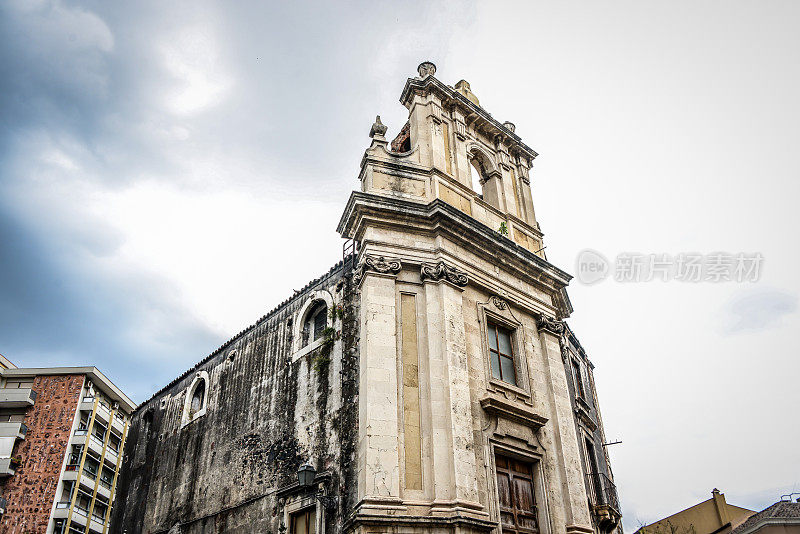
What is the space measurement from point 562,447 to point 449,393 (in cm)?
373

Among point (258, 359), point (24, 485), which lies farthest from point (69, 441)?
point (258, 359)

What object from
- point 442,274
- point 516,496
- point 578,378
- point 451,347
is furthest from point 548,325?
point 578,378

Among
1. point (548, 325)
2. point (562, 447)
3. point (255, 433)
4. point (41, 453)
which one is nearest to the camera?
point (562, 447)

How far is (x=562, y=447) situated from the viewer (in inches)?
551

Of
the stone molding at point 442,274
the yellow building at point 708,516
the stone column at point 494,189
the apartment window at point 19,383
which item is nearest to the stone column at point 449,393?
the stone molding at point 442,274

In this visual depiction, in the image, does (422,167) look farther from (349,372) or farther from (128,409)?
(128,409)

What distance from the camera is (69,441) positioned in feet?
116

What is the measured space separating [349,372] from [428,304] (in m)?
2.46

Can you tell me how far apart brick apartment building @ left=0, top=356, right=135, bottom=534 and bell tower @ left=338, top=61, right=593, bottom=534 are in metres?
29.3

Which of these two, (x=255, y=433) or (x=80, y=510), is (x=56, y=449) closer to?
(x=80, y=510)

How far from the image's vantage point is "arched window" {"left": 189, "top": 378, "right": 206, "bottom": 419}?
69.0 ft

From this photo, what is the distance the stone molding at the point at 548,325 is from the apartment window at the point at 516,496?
3.77 metres

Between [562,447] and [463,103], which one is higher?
[463,103]

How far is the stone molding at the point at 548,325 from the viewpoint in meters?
15.8
